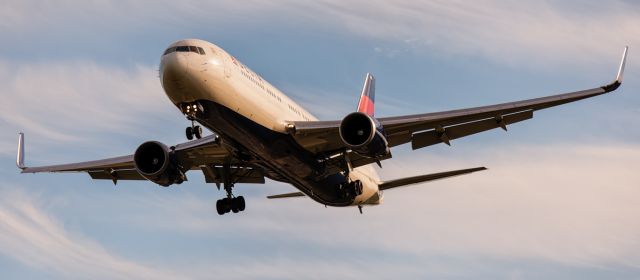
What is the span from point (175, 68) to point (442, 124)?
412 inches

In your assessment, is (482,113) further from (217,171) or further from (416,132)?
(217,171)

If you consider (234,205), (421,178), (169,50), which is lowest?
(421,178)

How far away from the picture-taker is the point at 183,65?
37219mm

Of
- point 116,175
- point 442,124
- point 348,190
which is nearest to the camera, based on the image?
point 442,124

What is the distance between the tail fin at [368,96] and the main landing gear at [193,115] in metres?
15.6

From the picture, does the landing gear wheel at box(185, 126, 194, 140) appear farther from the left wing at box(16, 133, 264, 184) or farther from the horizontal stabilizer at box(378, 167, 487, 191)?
the horizontal stabilizer at box(378, 167, 487, 191)

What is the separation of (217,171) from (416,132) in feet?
29.4

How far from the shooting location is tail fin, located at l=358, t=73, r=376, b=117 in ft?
174

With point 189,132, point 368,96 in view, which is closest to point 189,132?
point 189,132

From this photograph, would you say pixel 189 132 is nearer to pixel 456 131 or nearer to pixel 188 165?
pixel 188 165

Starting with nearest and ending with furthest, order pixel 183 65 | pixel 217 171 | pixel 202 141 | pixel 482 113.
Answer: pixel 183 65, pixel 482 113, pixel 202 141, pixel 217 171

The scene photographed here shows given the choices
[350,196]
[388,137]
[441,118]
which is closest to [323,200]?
[350,196]

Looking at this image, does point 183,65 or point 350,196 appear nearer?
point 183,65

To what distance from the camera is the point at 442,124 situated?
40.8 meters
